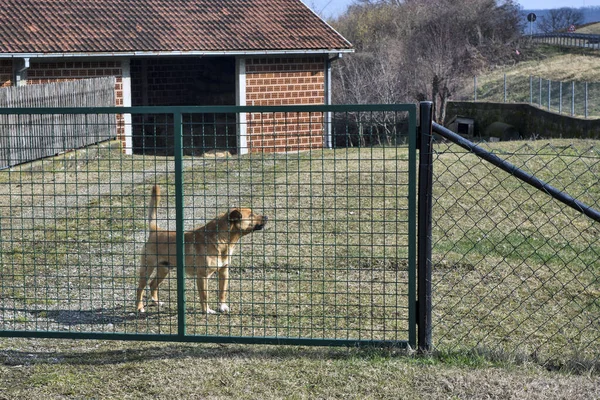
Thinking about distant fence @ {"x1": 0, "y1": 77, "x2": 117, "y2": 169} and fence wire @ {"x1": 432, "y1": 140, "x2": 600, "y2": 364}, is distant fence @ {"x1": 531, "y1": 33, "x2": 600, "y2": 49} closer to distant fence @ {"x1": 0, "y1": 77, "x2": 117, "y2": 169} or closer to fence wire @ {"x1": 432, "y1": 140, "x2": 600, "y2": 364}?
distant fence @ {"x1": 0, "y1": 77, "x2": 117, "y2": 169}

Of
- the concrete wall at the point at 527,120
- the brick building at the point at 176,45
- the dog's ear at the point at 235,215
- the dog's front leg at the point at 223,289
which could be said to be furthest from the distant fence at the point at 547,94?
the dog's ear at the point at 235,215

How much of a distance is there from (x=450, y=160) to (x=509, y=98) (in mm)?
19991

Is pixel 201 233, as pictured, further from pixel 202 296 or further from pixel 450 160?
pixel 450 160

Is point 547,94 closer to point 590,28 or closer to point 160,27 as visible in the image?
point 160,27

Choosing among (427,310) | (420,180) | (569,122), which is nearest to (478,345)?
(427,310)

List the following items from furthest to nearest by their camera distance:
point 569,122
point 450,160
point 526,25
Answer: point 526,25 < point 569,122 < point 450,160

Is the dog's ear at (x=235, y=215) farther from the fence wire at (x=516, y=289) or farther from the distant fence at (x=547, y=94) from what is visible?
the distant fence at (x=547, y=94)

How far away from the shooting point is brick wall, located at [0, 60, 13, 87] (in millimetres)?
17453

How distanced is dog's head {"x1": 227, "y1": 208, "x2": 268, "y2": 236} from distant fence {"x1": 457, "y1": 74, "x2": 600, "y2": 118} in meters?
18.0

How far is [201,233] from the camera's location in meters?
6.59

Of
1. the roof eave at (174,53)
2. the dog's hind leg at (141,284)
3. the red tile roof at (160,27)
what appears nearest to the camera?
the dog's hind leg at (141,284)

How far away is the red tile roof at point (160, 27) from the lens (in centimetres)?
1827

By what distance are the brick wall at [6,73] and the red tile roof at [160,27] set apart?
1.43ft

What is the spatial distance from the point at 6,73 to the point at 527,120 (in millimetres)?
14681
